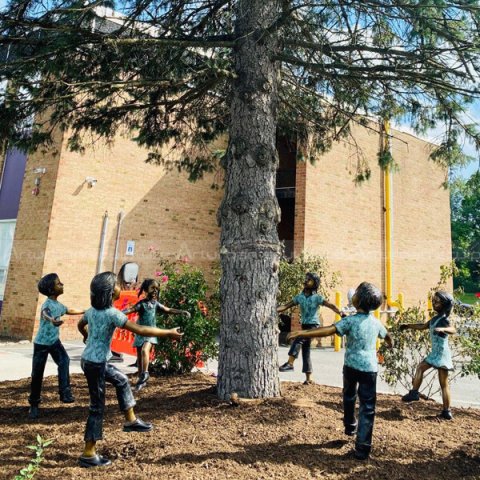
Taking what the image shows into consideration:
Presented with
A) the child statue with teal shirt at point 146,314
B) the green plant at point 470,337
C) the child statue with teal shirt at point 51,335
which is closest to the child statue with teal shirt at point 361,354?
the green plant at point 470,337

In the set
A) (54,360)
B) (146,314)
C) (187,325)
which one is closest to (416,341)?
(187,325)

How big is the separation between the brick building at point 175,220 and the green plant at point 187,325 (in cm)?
478

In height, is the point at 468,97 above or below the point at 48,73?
above

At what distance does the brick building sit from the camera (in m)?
11.3

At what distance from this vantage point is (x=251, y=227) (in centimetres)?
448

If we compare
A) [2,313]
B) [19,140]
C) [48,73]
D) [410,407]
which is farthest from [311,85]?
[2,313]

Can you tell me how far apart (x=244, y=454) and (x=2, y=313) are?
10.7 m

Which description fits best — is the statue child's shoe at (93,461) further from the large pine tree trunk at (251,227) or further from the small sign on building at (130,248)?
the small sign on building at (130,248)

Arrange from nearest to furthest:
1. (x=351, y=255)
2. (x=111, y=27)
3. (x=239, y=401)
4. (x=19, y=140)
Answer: (x=239, y=401), (x=19, y=140), (x=111, y=27), (x=351, y=255)

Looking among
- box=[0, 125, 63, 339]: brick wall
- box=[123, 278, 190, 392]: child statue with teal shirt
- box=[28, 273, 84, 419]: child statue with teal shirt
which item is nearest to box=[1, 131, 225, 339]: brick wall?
box=[0, 125, 63, 339]: brick wall

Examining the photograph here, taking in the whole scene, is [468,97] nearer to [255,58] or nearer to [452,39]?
[452,39]

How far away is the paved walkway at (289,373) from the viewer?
675 cm

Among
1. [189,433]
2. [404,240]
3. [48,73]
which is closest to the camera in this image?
[189,433]

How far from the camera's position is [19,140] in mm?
5234
